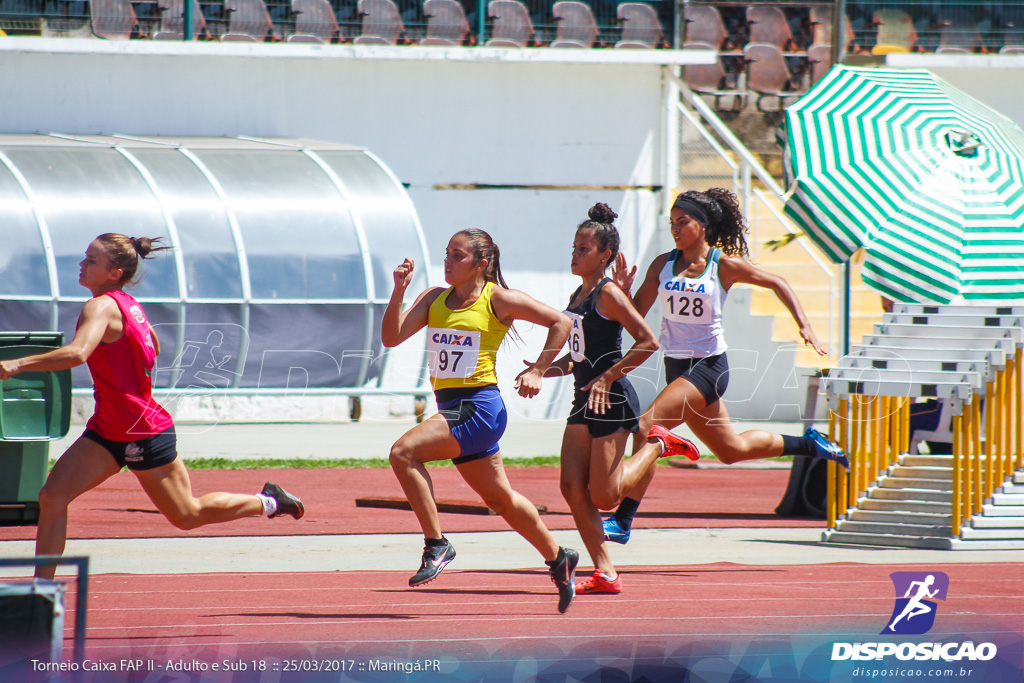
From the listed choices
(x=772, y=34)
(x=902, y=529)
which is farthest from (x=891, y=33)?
(x=902, y=529)

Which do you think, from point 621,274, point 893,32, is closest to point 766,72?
point 893,32

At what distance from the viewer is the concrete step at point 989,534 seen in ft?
30.9

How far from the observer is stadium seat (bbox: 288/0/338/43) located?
21.4 metres

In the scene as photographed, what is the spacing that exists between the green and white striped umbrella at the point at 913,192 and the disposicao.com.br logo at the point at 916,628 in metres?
2.80

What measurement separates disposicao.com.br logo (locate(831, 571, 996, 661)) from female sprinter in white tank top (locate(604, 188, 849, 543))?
1331 mm

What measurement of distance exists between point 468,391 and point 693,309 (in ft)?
6.67

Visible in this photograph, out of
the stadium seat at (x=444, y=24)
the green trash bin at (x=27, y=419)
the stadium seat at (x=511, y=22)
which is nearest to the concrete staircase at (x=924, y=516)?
the green trash bin at (x=27, y=419)

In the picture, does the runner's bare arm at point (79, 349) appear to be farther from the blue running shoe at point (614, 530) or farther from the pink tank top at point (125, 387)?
the blue running shoe at point (614, 530)

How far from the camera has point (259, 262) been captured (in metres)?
19.2

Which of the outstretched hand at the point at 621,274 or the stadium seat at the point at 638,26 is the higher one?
the stadium seat at the point at 638,26

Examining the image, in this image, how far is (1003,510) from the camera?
31.4 ft

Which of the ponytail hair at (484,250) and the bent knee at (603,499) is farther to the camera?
the bent knee at (603,499)

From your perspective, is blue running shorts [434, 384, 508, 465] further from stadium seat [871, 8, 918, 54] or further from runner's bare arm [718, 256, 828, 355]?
stadium seat [871, 8, 918, 54]

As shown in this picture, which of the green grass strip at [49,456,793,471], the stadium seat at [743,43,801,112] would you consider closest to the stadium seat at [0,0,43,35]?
the green grass strip at [49,456,793,471]
